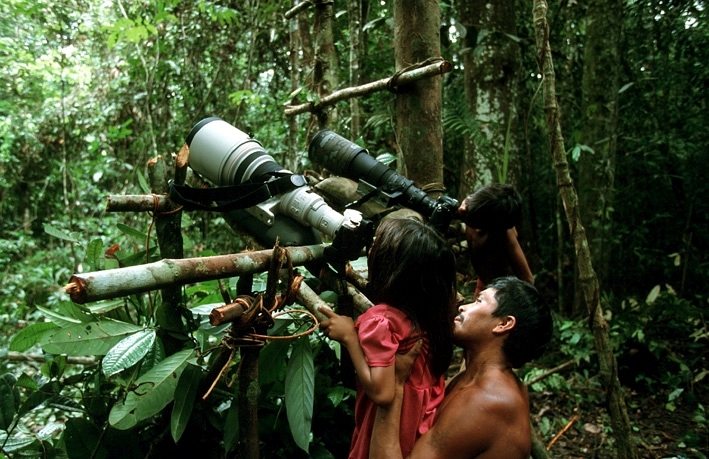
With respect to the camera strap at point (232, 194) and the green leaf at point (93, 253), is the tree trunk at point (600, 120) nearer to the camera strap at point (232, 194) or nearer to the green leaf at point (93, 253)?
the camera strap at point (232, 194)

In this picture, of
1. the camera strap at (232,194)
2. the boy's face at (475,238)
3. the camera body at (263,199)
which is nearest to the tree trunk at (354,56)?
the boy's face at (475,238)

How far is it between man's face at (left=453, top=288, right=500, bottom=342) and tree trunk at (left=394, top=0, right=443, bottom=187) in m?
0.82

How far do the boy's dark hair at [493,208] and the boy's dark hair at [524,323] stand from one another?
0.72 meters

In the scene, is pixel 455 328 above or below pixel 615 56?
below

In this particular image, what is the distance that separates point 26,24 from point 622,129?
22.7 feet

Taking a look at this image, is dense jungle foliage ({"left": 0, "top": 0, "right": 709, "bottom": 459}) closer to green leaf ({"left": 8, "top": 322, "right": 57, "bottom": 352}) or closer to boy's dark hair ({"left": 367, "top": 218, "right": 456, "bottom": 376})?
green leaf ({"left": 8, "top": 322, "right": 57, "bottom": 352})

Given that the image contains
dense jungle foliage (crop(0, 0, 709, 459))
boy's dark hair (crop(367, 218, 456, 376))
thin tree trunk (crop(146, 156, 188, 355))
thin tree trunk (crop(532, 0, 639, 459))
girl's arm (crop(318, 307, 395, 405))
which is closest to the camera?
girl's arm (crop(318, 307, 395, 405))

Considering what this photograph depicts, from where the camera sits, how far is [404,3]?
86.9 inches

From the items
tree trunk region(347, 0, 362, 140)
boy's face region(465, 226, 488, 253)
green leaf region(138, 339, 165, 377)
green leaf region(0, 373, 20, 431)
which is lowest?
green leaf region(0, 373, 20, 431)

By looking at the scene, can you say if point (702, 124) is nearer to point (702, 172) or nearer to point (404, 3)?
point (702, 172)

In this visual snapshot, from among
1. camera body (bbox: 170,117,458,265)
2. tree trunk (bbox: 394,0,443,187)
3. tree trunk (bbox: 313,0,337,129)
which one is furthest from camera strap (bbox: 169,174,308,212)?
tree trunk (bbox: 313,0,337,129)

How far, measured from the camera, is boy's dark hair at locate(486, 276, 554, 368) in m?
1.47

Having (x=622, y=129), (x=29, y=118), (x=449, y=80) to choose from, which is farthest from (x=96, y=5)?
(x=622, y=129)

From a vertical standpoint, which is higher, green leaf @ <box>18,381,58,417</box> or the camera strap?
the camera strap
